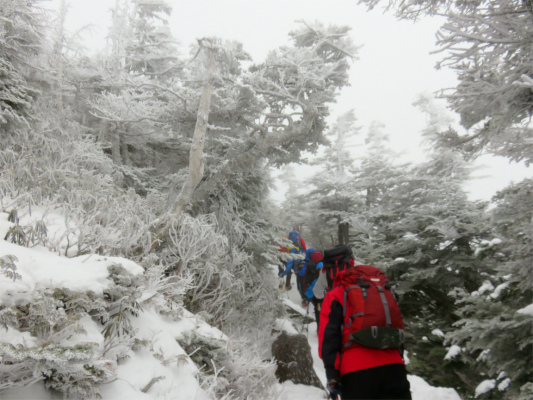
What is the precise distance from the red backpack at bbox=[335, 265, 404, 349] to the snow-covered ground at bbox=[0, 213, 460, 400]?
174cm

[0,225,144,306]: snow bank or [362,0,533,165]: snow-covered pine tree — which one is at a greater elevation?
[362,0,533,165]: snow-covered pine tree

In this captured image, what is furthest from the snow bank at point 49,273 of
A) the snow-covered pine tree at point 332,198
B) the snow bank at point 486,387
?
the snow-covered pine tree at point 332,198

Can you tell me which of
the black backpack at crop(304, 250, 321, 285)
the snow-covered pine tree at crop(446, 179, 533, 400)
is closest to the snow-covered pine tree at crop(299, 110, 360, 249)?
the black backpack at crop(304, 250, 321, 285)

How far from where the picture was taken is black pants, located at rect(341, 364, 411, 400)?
261 cm

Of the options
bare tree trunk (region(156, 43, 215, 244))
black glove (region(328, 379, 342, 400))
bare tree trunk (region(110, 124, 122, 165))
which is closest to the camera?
black glove (region(328, 379, 342, 400))

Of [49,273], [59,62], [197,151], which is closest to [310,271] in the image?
[197,151]

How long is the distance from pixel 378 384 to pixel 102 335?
2.78m

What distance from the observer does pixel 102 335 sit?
2.89 meters

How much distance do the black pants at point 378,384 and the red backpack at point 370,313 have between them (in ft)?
0.80

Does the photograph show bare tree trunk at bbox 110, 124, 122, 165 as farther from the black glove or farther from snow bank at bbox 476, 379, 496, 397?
snow bank at bbox 476, 379, 496, 397

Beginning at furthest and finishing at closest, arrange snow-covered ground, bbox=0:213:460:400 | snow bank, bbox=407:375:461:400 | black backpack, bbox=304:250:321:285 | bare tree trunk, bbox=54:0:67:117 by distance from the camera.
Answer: bare tree trunk, bbox=54:0:67:117
black backpack, bbox=304:250:321:285
snow bank, bbox=407:375:461:400
snow-covered ground, bbox=0:213:460:400

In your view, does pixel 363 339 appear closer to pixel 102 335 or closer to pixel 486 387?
pixel 102 335

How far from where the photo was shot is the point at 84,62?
42.8 ft

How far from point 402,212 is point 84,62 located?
16.6m
